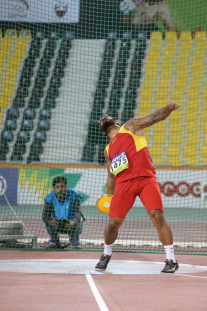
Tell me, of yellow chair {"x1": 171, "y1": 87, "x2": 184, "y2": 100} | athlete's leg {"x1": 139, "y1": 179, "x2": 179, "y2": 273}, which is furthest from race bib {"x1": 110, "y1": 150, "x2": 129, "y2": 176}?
yellow chair {"x1": 171, "y1": 87, "x2": 184, "y2": 100}

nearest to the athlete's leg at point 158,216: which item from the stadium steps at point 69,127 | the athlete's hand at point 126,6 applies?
the stadium steps at point 69,127

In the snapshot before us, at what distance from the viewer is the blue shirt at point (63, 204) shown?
9.02 metres

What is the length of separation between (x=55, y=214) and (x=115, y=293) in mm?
4056

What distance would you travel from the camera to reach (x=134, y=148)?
6.47 metres

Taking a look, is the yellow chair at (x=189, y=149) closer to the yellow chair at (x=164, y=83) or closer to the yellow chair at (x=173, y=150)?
the yellow chair at (x=173, y=150)

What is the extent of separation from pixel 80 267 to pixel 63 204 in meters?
2.33

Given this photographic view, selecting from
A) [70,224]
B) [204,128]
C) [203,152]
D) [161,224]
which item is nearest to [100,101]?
[204,128]

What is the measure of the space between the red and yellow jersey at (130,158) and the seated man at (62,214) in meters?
2.52

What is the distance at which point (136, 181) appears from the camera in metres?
6.45

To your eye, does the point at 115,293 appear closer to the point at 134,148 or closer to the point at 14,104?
the point at 134,148

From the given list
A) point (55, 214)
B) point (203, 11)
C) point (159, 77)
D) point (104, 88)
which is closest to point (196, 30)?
point (203, 11)

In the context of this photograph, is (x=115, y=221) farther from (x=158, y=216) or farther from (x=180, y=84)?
(x=180, y=84)

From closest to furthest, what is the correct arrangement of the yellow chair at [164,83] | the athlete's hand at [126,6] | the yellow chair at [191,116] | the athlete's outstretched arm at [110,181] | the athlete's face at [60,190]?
the athlete's outstretched arm at [110,181]
the athlete's face at [60,190]
the yellow chair at [191,116]
the yellow chair at [164,83]
the athlete's hand at [126,6]

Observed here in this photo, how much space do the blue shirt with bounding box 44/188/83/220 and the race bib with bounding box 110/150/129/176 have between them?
8.38ft
